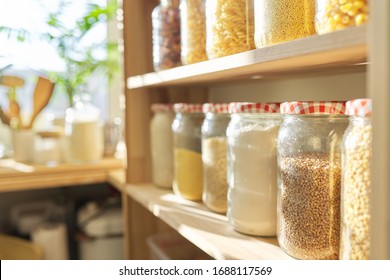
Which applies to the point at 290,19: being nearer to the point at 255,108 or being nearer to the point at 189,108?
the point at 255,108

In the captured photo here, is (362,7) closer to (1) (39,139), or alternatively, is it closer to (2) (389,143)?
(2) (389,143)

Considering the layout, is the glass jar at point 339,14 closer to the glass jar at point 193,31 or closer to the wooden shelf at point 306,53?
the wooden shelf at point 306,53

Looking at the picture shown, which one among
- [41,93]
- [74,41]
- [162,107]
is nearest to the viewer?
[162,107]

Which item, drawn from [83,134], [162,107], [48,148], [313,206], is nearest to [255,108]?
[313,206]

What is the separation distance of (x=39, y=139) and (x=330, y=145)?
3.83ft

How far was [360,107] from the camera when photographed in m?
0.47

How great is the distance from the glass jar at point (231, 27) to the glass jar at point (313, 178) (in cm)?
18

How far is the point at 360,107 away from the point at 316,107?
0.10 metres

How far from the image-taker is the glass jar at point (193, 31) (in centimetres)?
86

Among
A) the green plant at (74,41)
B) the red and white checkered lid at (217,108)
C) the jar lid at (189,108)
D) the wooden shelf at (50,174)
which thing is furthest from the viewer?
the green plant at (74,41)

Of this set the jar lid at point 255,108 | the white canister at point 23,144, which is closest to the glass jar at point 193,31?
the jar lid at point 255,108
